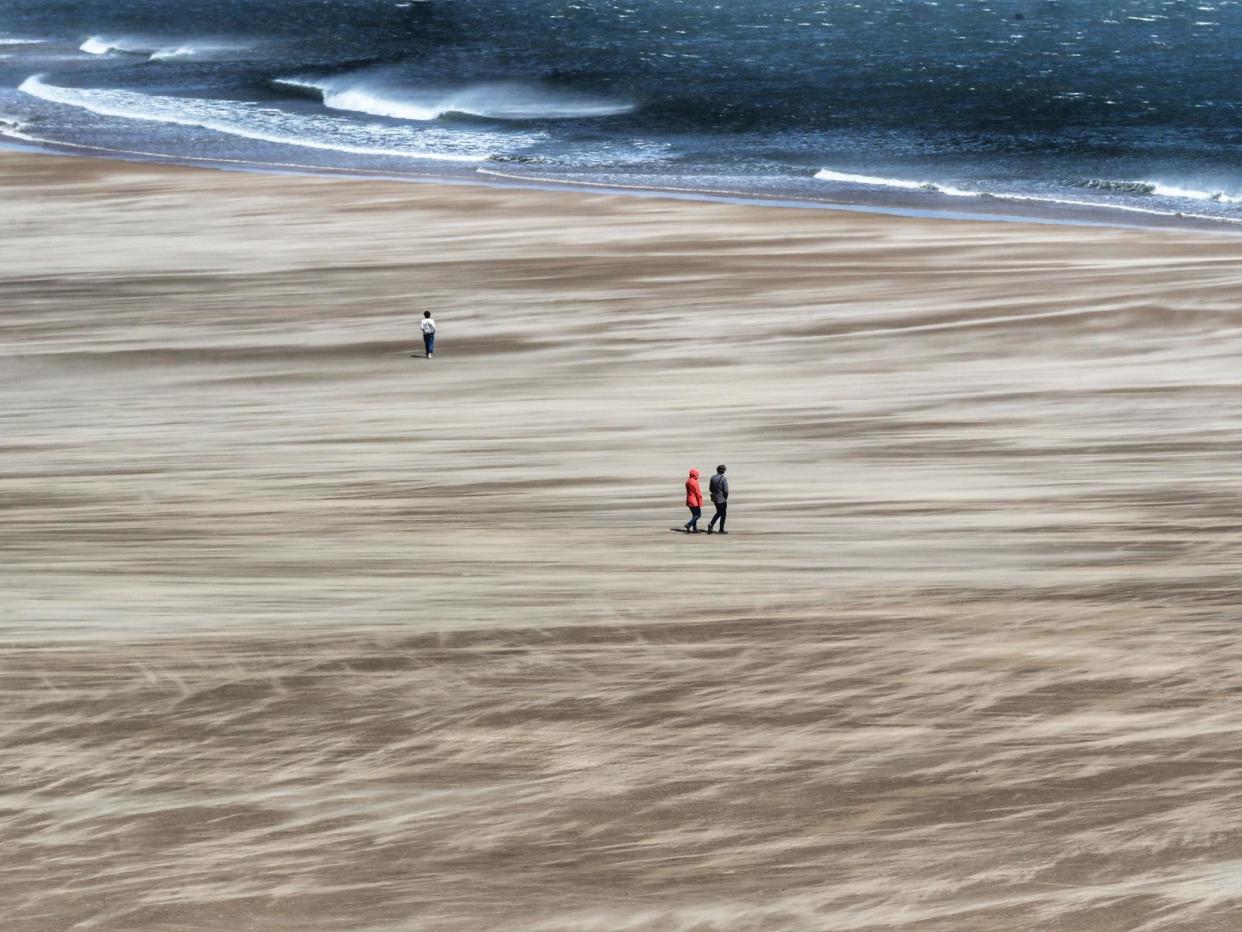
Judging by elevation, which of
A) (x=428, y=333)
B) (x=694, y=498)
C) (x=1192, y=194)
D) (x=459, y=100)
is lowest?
(x=694, y=498)

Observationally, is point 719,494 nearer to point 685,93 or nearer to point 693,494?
point 693,494

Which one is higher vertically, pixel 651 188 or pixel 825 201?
pixel 651 188

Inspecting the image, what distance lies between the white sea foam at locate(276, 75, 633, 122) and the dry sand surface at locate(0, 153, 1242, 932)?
107 feet

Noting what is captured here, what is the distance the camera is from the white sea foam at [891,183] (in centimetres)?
4478

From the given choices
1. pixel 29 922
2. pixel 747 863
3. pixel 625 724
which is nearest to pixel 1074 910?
pixel 747 863

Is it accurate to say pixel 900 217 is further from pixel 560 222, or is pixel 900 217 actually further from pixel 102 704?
pixel 102 704

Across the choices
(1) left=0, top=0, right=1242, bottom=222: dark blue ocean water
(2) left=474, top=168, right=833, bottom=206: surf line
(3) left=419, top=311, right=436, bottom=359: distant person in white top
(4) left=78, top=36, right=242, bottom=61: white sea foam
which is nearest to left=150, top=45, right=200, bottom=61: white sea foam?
(4) left=78, top=36, right=242, bottom=61: white sea foam

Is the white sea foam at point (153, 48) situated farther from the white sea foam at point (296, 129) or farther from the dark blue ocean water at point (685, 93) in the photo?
the white sea foam at point (296, 129)

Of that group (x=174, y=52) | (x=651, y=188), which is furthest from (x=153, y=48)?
(x=651, y=188)

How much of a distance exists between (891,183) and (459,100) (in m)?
25.4

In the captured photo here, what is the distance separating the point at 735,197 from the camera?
4306cm

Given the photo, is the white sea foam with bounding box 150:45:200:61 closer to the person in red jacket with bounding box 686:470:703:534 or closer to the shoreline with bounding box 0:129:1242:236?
the shoreline with bounding box 0:129:1242:236

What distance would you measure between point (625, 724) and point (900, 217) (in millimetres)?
25878

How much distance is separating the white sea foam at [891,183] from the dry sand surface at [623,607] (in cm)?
1318
